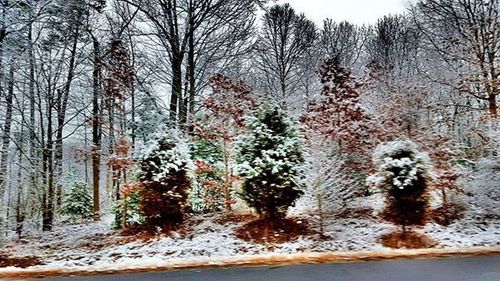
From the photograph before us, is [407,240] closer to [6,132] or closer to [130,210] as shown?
[130,210]

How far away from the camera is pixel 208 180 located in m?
11.2

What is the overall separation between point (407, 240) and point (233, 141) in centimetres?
438

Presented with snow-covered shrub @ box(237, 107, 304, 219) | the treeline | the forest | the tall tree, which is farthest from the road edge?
the tall tree

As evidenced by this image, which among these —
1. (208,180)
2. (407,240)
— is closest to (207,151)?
(208,180)

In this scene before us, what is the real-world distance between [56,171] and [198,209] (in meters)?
5.63

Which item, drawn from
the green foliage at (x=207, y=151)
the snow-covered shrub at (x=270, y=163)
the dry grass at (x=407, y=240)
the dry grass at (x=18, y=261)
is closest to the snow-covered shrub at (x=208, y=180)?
the green foliage at (x=207, y=151)

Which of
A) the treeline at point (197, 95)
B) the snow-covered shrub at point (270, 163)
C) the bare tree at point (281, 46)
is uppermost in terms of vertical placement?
the bare tree at point (281, 46)

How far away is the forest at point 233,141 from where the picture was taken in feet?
28.5

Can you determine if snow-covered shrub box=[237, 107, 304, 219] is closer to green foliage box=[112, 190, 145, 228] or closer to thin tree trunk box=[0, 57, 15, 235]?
green foliage box=[112, 190, 145, 228]

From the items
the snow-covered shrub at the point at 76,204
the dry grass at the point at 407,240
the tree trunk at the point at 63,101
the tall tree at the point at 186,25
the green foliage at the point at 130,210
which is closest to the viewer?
the dry grass at the point at 407,240

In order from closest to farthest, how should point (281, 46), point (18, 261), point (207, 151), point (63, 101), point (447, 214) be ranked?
point (18, 261)
point (447, 214)
point (207, 151)
point (63, 101)
point (281, 46)

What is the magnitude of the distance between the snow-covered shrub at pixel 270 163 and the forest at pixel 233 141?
A: 0.03m

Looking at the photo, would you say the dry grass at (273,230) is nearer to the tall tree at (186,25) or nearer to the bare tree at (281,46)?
the tall tree at (186,25)

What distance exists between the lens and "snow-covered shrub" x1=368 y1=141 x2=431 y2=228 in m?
8.18
